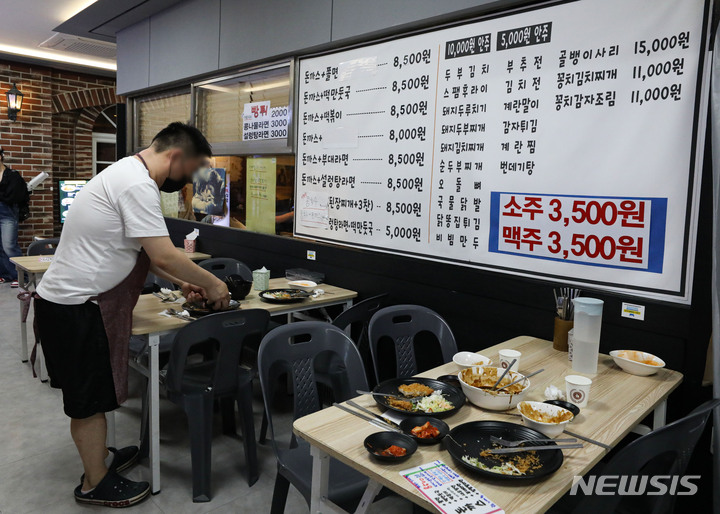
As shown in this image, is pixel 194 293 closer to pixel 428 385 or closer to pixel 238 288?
pixel 238 288

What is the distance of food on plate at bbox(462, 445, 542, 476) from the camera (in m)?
1.20

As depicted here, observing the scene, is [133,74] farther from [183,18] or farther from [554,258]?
[554,258]

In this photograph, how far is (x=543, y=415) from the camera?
1.46 m

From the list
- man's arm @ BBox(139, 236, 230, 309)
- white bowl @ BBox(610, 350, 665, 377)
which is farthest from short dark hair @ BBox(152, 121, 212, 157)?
white bowl @ BBox(610, 350, 665, 377)

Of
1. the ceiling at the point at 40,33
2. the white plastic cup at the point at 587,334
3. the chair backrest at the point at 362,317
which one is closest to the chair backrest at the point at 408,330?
the chair backrest at the point at 362,317

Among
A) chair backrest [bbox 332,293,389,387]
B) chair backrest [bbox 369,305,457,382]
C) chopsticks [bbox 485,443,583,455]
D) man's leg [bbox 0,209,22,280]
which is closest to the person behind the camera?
chopsticks [bbox 485,443,583,455]

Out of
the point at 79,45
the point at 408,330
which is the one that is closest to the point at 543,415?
the point at 408,330

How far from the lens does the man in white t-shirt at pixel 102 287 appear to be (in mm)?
2045

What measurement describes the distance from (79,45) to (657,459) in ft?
23.3

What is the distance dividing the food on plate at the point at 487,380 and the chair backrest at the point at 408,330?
68 centimetres

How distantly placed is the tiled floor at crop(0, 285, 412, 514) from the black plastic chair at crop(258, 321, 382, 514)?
1.79ft

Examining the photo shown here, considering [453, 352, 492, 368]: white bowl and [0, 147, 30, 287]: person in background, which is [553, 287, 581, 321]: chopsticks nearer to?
[453, 352, 492, 368]: white bowl

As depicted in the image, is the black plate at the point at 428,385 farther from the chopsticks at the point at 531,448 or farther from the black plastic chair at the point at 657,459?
the black plastic chair at the point at 657,459

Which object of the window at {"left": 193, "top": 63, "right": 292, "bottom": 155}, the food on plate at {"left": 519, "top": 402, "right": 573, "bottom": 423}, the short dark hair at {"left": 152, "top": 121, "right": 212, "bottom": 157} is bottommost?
the food on plate at {"left": 519, "top": 402, "right": 573, "bottom": 423}
